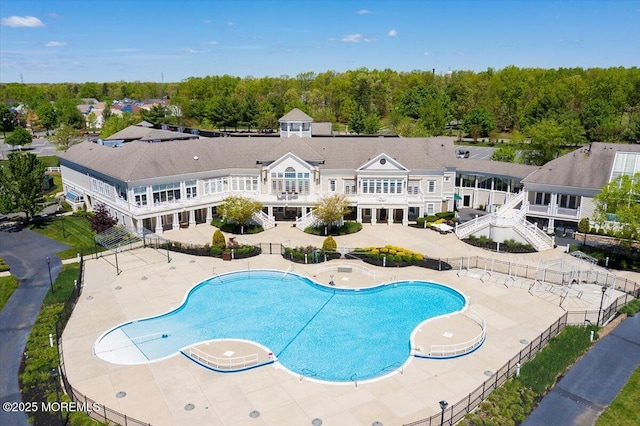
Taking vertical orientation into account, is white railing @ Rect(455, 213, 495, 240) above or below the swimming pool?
above

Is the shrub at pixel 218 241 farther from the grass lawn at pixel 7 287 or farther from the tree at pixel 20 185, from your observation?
the tree at pixel 20 185

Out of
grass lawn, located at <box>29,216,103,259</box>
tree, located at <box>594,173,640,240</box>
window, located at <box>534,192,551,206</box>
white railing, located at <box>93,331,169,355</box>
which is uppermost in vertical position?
tree, located at <box>594,173,640,240</box>

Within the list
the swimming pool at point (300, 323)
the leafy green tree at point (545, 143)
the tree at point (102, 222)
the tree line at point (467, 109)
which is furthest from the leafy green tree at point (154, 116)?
the swimming pool at point (300, 323)

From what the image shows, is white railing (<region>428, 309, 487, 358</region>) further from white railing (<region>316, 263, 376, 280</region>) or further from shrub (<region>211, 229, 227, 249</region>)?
shrub (<region>211, 229, 227, 249</region>)

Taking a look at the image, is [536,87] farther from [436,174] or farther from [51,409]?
[51,409]

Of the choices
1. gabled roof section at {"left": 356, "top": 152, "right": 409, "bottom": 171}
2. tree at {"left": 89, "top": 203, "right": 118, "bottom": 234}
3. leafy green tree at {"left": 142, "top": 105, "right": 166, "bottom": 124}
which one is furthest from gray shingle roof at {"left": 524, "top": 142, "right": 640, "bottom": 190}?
leafy green tree at {"left": 142, "top": 105, "right": 166, "bottom": 124}

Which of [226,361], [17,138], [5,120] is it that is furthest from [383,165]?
[5,120]
